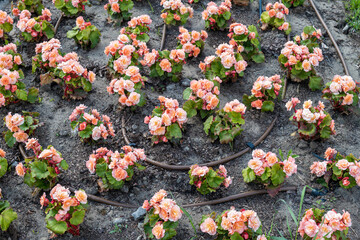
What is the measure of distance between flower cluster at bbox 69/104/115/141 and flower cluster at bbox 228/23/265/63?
2.26 metres

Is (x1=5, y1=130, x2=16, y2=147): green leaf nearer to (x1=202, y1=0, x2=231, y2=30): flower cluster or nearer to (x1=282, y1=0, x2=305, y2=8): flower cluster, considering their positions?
(x1=202, y1=0, x2=231, y2=30): flower cluster

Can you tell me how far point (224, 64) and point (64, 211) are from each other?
2.74 metres

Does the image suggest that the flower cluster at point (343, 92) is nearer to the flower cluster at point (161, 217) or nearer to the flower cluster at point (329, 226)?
the flower cluster at point (329, 226)

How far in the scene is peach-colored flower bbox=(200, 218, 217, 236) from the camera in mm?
3514

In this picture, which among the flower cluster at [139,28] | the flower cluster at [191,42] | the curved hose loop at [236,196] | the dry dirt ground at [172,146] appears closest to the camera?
the dry dirt ground at [172,146]

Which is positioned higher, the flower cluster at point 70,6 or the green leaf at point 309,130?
the flower cluster at point 70,6

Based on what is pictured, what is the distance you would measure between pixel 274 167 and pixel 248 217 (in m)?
0.74

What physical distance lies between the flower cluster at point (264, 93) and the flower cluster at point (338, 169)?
1.02 meters

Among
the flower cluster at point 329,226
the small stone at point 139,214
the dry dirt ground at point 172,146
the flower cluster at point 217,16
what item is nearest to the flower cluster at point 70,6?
the dry dirt ground at point 172,146

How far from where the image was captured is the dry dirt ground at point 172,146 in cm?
397

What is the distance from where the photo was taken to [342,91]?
4.88 m

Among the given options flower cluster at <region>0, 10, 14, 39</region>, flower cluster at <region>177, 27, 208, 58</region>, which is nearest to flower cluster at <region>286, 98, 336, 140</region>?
flower cluster at <region>177, 27, 208, 58</region>

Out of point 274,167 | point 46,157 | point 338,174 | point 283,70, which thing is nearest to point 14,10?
point 46,157

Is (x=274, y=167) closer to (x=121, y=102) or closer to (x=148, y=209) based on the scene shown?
(x=148, y=209)
